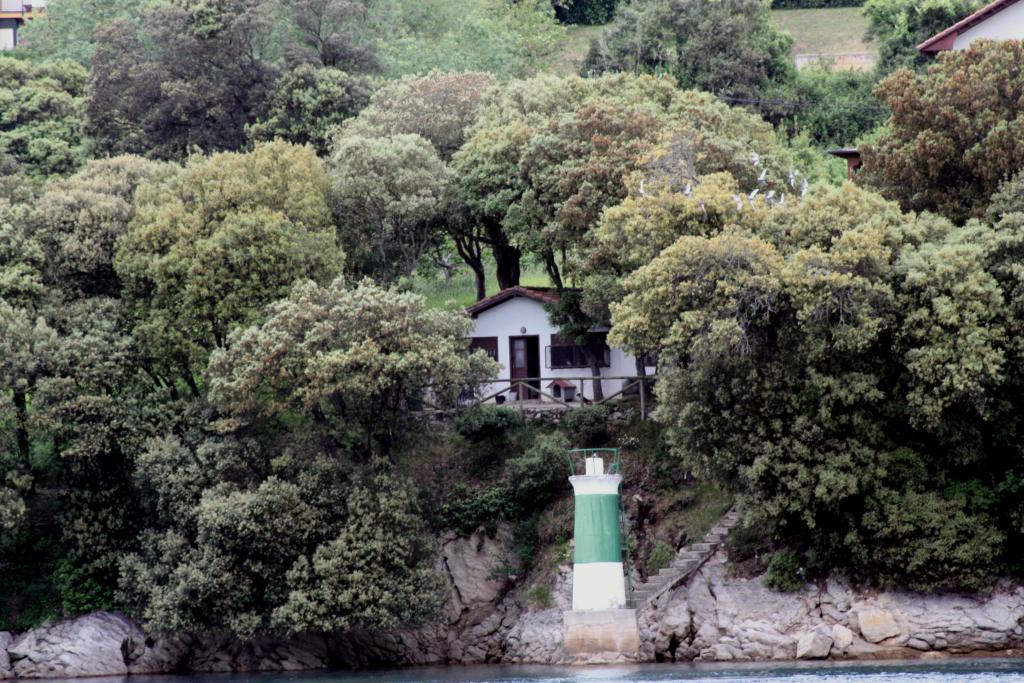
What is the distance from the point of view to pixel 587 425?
50156mm

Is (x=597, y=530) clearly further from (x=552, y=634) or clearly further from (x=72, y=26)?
(x=72, y=26)

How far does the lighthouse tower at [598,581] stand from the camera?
146 ft

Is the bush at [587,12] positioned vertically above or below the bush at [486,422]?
above

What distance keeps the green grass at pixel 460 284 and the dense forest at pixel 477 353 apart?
3033 mm

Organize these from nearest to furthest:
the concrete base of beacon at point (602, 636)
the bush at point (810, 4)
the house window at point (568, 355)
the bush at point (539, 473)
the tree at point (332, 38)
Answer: the concrete base of beacon at point (602, 636) → the bush at point (539, 473) → the house window at point (568, 355) → the tree at point (332, 38) → the bush at point (810, 4)

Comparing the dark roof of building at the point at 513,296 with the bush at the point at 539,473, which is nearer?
the bush at the point at 539,473

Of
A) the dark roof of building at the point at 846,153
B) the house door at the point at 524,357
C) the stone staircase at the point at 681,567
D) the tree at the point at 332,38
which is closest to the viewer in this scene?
the stone staircase at the point at 681,567

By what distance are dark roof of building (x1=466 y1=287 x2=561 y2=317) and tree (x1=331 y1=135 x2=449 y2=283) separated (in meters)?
2.73

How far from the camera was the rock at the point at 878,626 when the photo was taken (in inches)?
1672

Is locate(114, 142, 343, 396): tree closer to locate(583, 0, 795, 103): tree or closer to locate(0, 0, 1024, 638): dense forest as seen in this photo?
locate(0, 0, 1024, 638): dense forest

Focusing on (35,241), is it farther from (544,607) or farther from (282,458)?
(544,607)

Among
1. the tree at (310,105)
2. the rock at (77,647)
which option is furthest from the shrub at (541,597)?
the tree at (310,105)

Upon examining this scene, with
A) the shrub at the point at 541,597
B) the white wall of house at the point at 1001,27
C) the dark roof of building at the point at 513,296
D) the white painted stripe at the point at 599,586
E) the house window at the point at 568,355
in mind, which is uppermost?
the white wall of house at the point at 1001,27

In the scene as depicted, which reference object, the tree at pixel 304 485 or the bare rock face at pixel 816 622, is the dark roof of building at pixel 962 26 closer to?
the tree at pixel 304 485
